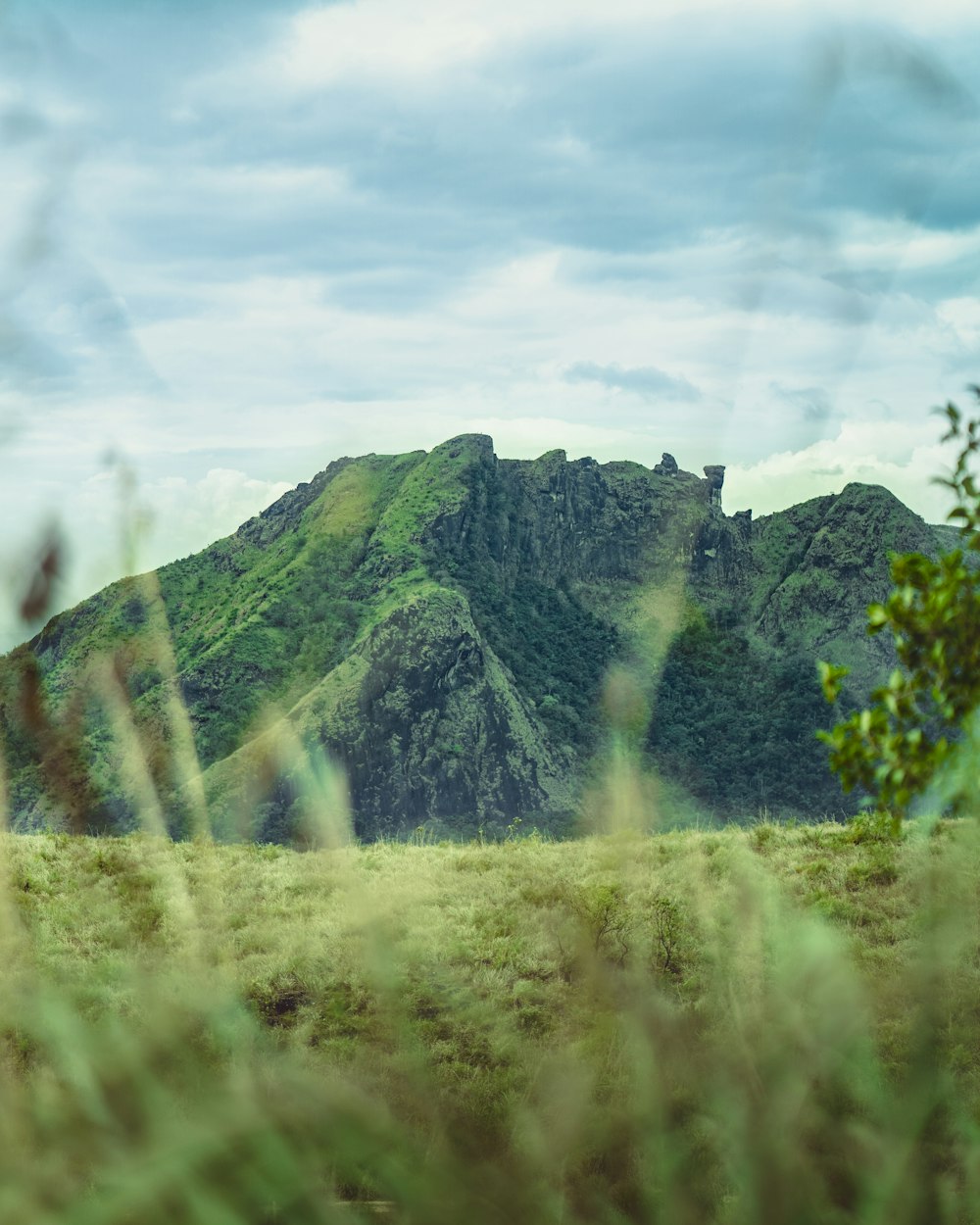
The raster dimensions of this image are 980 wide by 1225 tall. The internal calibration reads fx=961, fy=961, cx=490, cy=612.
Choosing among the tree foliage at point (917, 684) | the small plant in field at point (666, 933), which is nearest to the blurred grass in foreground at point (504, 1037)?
the small plant in field at point (666, 933)

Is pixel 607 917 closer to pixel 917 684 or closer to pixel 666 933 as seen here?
pixel 666 933

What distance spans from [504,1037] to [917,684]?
6.82 m

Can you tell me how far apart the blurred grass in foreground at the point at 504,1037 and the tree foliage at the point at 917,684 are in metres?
3.04

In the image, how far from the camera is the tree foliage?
538 cm

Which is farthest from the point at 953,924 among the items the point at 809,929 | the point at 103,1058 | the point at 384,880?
the point at 103,1058

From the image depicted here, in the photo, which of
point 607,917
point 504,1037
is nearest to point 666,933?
point 607,917

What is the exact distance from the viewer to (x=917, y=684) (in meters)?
5.61

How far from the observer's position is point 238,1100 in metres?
8.44

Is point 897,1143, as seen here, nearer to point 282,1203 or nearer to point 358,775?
point 282,1203

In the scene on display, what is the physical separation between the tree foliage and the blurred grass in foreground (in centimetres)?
Result: 304

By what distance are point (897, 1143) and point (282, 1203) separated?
490 centimetres

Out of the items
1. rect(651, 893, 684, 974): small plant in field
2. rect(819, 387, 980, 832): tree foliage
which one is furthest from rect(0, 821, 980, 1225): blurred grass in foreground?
rect(819, 387, 980, 832): tree foliage

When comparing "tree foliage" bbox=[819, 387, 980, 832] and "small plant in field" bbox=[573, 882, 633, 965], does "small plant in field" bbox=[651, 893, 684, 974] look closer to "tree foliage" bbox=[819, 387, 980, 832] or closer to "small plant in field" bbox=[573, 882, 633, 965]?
"small plant in field" bbox=[573, 882, 633, 965]

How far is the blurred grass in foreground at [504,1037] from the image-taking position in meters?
7.12
